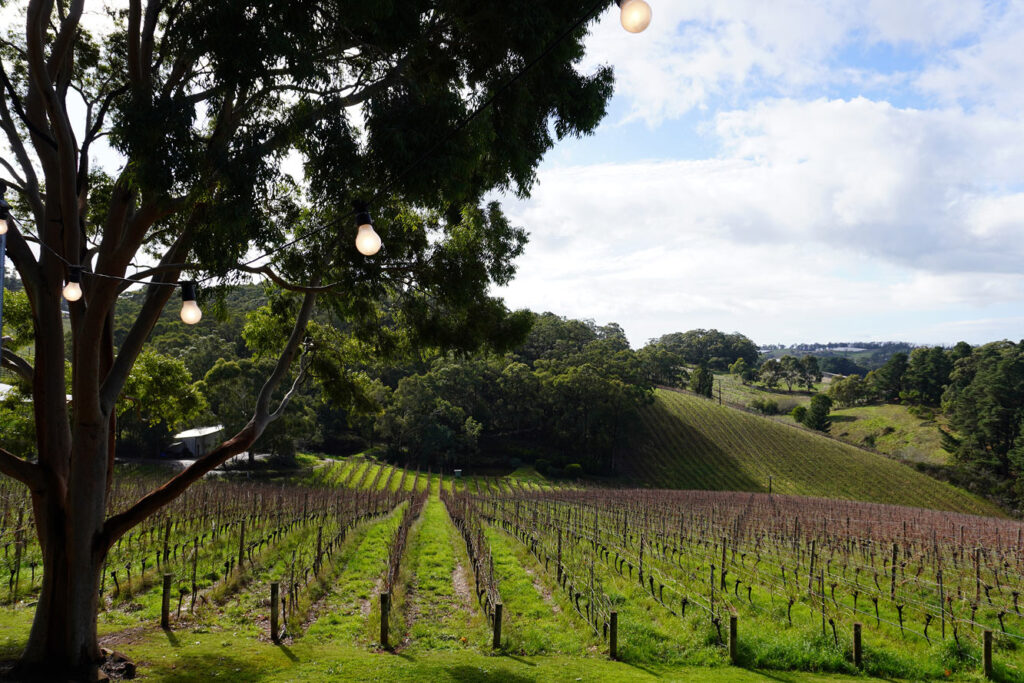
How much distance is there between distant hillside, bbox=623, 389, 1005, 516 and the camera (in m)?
49.5

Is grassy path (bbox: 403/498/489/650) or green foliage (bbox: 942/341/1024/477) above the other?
green foliage (bbox: 942/341/1024/477)

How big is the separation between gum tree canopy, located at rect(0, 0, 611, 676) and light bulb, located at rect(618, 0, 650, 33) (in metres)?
2.63

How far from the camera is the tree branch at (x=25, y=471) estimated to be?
246 inches

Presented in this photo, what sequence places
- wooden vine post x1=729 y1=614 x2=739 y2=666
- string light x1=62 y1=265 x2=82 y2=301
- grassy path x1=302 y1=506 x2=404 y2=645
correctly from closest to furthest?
string light x1=62 y1=265 x2=82 y2=301 → wooden vine post x1=729 y1=614 x2=739 y2=666 → grassy path x1=302 y1=506 x2=404 y2=645

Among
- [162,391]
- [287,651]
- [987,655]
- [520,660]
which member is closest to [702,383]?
[162,391]

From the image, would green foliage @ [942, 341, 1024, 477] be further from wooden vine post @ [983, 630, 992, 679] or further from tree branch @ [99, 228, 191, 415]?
tree branch @ [99, 228, 191, 415]

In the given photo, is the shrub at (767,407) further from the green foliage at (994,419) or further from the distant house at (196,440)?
the distant house at (196,440)

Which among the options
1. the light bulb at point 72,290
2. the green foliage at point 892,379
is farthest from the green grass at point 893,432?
the light bulb at point 72,290

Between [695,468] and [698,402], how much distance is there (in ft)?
62.4

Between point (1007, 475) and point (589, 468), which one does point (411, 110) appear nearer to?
point (589, 468)

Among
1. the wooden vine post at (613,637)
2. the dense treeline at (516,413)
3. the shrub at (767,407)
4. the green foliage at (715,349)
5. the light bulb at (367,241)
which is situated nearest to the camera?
the light bulb at (367,241)

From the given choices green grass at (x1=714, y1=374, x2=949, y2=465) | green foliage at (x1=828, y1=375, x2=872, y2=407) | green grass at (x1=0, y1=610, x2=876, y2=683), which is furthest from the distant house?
green foliage at (x1=828, y1=375, x2=872, y2=407)

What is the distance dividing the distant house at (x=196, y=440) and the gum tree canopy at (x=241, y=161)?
134ft

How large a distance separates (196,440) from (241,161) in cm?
4573
